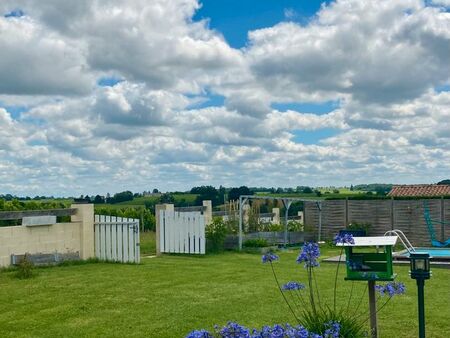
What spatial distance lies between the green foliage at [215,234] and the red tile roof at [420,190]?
15.8 m

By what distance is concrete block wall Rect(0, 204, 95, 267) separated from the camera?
38.9 ft

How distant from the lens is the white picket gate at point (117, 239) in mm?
13273

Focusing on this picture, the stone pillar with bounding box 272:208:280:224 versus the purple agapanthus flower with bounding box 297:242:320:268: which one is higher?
the purple agapanthus flower with bounding box 297:242:320:268

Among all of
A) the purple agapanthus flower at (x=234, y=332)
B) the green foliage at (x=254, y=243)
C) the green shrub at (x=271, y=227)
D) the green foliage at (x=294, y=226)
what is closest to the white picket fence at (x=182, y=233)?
the green foliage at (x=254, y=243)

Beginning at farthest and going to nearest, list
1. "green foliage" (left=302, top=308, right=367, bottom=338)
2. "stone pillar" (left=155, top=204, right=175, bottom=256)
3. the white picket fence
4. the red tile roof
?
the red tile roof < the white picket fence < "stone pillar" (left=155, top=204, right=175, bottom=256) < "green foliage" (left=302, top=308, right=367, bottom=338)

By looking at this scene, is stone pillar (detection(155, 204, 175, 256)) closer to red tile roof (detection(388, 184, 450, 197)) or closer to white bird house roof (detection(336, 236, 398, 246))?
white bird house roof (detection(336, 236, 398, 246))

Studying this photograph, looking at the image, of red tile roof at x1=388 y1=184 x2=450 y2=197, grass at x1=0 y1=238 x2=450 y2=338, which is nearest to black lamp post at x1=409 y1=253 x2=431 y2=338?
grass at x1=0 y1=238 x2=450 y2=338

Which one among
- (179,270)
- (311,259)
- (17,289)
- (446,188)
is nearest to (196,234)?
(179,270)

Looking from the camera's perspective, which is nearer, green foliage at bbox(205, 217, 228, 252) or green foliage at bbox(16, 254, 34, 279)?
green foliage at bbox(16, 254, 34, 279)

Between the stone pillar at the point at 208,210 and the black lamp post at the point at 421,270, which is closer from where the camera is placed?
the black lamp post at the point at 421,270

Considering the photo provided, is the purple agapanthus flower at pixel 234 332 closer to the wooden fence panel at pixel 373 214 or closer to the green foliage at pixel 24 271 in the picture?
the green foliage at pixel 24 271

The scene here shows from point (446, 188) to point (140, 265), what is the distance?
22.6 metres

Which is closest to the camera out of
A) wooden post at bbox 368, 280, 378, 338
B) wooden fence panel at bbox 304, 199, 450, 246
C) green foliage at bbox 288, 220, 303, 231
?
wooden post at bbox 368, 280, 378, 338

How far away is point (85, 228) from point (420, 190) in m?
23.9
